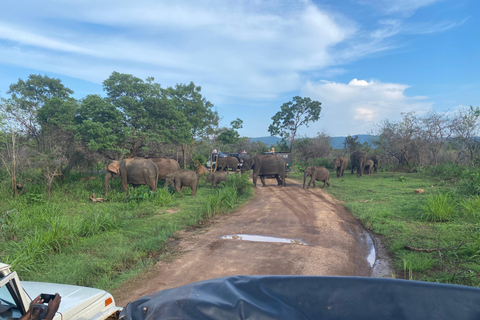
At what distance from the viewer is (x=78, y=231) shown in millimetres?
6793

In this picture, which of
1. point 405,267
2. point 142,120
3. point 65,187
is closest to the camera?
point 405,267

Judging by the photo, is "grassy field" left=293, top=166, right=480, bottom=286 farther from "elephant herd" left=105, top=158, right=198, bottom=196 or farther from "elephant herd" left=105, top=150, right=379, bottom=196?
"elephant herd" left=105, top=158, right=198, bottom=196

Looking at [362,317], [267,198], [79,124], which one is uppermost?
[79,124]

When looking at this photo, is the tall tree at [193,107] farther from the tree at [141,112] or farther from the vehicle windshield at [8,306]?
the vehicle windshield at [8,306]

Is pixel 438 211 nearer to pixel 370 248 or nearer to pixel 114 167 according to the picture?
pixel 370 248

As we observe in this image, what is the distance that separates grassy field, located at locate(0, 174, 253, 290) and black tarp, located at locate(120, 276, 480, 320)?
3070 millimetres

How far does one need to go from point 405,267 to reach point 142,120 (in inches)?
463

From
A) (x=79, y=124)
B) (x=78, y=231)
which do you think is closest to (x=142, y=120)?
(x=79, y=124)

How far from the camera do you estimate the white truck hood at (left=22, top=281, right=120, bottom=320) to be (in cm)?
253

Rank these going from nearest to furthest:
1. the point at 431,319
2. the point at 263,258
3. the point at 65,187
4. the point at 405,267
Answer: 1. the point at 431,319
2. the point at 405,267
3. the point at 263,258
4. the point at 65,187

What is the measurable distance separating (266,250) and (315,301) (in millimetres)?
4102

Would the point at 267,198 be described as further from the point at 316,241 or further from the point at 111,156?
the point at 111,156

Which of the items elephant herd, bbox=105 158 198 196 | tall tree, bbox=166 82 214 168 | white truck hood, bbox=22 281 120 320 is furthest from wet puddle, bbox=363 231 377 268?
tall tree, bbox=166 82 214 168

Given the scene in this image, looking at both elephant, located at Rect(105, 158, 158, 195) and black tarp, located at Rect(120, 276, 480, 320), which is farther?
elephant, located at Rect(105, 158, 158, 195)
